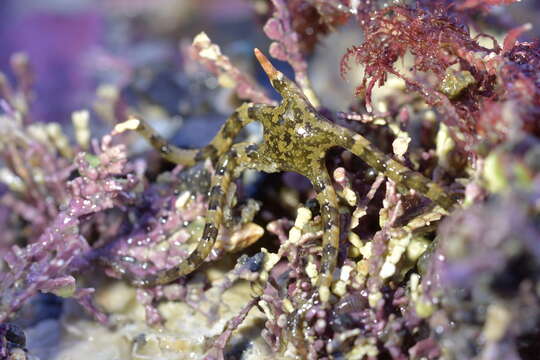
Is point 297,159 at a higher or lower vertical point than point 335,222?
higher

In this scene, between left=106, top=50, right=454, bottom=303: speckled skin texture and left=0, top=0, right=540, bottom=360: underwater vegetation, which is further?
left=106, top=50, right=454, bottom=303: speckled skin texture

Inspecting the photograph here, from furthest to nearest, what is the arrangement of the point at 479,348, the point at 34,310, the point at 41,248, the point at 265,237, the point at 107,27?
the point at 107,27 < the point at 34,310 < the point at 265,237 < the point at 41,248 < the point at 479,348

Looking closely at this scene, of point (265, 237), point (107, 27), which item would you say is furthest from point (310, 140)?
point (107, 27)

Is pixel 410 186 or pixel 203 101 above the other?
pixel 203 101

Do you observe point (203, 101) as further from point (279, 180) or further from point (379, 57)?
point (379, 57)

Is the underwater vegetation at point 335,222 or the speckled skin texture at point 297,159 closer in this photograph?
the underwater vegetation at point 335,222
